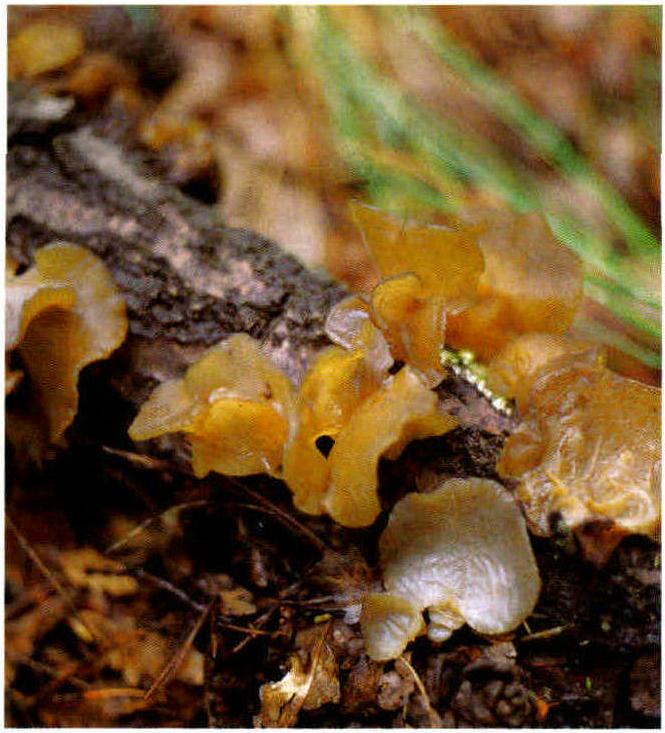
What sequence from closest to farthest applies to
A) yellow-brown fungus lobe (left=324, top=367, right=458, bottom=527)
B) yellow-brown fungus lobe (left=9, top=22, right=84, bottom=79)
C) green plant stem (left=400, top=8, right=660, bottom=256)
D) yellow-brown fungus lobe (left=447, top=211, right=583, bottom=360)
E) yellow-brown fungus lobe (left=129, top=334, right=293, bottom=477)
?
yellow-brown fungus lobe (left=324, top=367, right=458, bottom=527) < yellow-brown fungus lobe (left=129, top=334, right=293, bottom=477) < yellow-brown fungus lobe (left=447, top=211, right=583, bottom=360) < yellow-brown fungus lobe (left=9, top=22, right=84, bottom=79) < green plant stem (left=400, top=8, right=660, bottom=256)

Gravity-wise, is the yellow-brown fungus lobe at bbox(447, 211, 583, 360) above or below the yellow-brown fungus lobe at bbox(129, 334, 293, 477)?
above

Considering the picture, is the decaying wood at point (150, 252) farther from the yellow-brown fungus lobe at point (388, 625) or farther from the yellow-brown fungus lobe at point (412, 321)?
the yellow-brown fungus lobe at point (388, 625)

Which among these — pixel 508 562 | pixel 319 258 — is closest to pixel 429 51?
pixel 319 258

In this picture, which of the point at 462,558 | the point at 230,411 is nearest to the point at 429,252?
the point at 230,411

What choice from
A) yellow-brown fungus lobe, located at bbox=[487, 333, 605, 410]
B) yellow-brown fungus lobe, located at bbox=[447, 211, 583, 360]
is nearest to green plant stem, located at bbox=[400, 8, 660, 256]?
yellow-brown fungus lobe, located at bbox=[447, 211, 583, 360]

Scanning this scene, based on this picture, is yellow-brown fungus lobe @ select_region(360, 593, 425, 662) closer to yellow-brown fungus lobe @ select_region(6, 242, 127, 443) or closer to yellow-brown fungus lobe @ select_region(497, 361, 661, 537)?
yellow-brown fungus lobe @ select_region(497, 361, 661, 537)

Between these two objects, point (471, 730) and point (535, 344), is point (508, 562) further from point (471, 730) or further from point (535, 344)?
point (535, 344)
